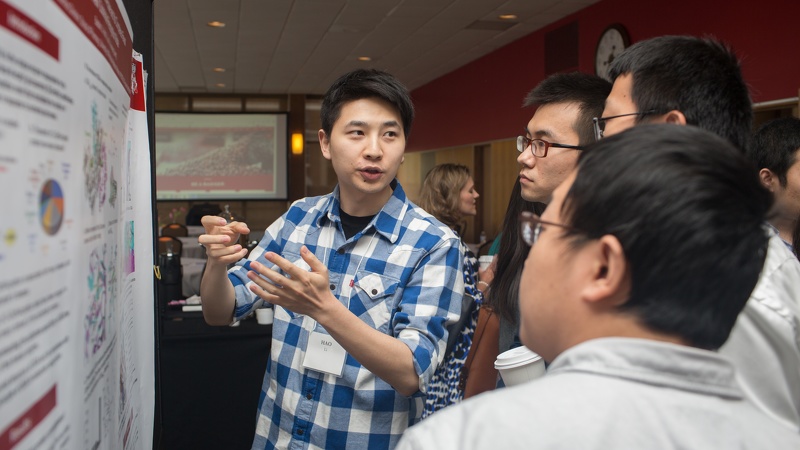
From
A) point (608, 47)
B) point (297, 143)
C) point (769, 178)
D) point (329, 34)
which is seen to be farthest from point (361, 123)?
point (297, 143)

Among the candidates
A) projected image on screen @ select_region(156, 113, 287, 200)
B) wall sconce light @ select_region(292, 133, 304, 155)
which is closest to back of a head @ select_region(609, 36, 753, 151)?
projected image on screen @ select_region(156, 113, 287, 200)

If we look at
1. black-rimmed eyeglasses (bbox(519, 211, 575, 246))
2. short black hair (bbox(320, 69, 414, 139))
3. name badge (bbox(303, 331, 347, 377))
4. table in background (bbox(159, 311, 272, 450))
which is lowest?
table in background (bbox(159, 311, 272, 450))

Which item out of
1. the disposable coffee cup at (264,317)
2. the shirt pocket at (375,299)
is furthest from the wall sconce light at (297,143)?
the shirt pocket at (375,299)

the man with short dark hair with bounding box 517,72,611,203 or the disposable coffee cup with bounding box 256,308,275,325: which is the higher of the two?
the man with short dark hair with bounding box 517,72,611,203

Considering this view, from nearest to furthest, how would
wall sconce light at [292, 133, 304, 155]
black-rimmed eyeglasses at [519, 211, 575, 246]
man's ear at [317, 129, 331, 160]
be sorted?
black-rimmed eyeglasses at [519, 211, 575, 246] → man's ear at [317, 129, 331, 160] → wall sconce light at [292, 133, 304, 155]

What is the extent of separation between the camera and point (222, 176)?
40.0 feet

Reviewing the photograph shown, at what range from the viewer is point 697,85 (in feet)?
3.55

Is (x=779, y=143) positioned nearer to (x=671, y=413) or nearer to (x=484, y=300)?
(x=484, y=300)

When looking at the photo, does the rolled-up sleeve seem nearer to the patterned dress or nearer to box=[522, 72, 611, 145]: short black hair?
the patterned dress

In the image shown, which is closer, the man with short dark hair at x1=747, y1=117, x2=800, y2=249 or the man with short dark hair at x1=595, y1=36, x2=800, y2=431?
the man with short dark hair at x1=595, y1=36, x2=800, y2=431

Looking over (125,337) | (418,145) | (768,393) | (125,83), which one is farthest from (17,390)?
(418,145)

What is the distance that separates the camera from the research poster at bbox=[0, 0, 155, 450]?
0.43 metres

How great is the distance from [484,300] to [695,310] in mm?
1346

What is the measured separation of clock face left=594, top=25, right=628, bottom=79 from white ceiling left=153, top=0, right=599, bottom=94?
15.5 inches
